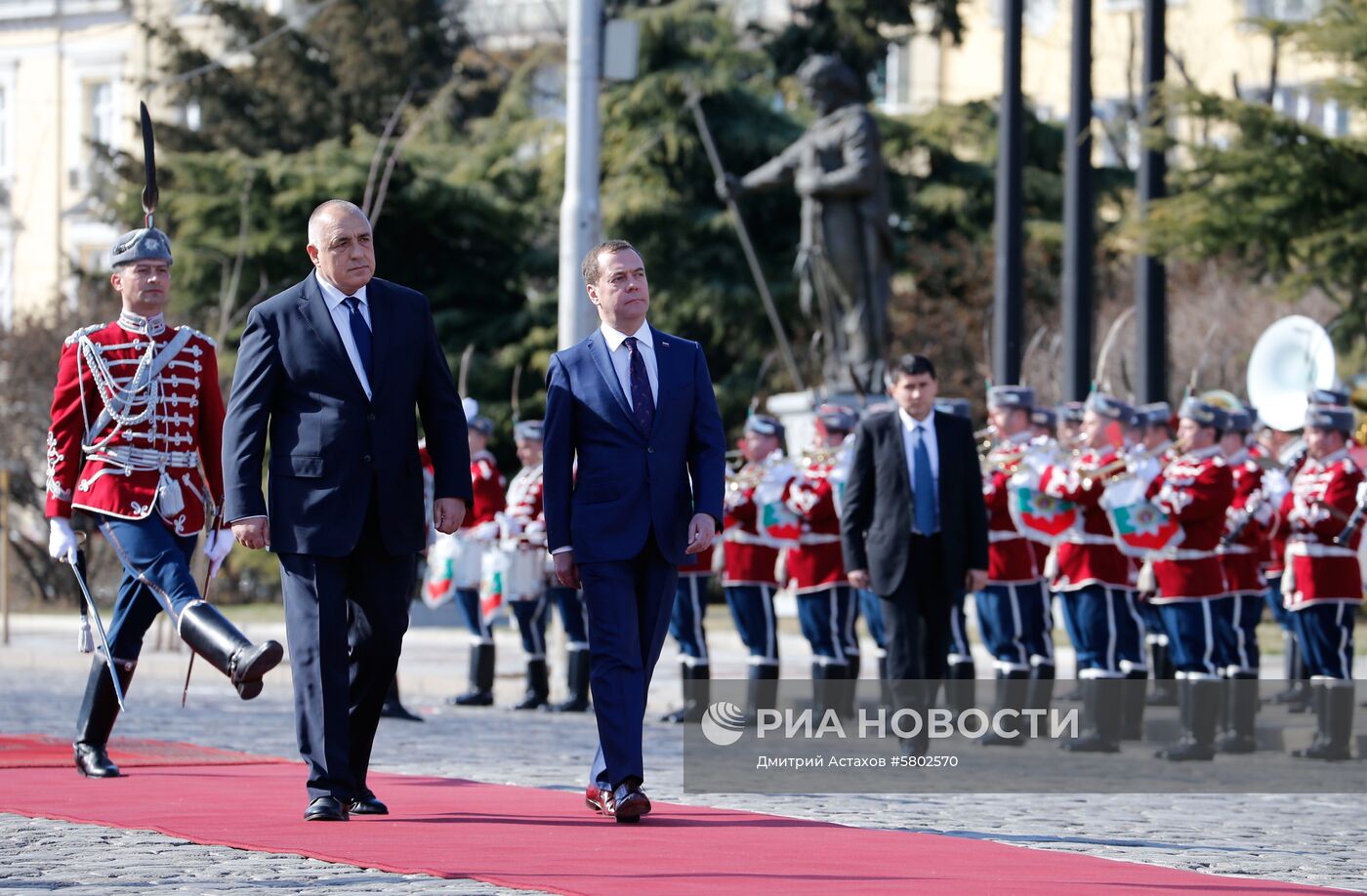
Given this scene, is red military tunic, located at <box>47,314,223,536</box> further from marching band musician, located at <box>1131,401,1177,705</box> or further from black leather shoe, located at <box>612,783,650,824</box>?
marching band musician, located at <box>1131,401,1177,705</box>

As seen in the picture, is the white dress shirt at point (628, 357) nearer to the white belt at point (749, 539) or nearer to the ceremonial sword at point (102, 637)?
the ceremonial sword at point (102, 637)

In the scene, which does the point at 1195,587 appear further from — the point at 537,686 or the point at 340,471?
the point at 340,471

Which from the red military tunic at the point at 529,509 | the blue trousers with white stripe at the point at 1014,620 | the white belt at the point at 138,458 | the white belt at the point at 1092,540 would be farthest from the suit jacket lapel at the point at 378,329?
the red military tunic at the point at 529,509

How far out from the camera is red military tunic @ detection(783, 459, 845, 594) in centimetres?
1500

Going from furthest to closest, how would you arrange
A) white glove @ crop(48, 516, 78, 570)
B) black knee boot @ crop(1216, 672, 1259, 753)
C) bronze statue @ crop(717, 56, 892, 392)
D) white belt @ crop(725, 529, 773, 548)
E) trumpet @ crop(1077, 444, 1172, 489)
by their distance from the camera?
bronze statue @ crop(717, 56, 892, 392) < white belt @ crop(725, 529, 773, 548) < black knee boot @ crop(1216, 672, 1259, 753) < trumpet @ crop(1077, 444, 1172, 489) < white glove @ crop(48, 516, 78, 570)

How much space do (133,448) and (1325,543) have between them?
6408 mm

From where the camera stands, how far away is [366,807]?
339 inches

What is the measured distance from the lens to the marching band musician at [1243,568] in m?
13.7

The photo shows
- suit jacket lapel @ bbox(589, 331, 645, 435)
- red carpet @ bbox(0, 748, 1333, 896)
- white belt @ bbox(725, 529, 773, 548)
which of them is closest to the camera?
red carpet @ bbox(0, 748, 1333, 896)

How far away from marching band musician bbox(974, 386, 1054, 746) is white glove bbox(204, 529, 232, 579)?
213 inches

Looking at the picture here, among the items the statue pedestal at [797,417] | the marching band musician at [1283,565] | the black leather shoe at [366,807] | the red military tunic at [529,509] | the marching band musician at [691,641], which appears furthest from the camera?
the statue pedestal at [797,417]

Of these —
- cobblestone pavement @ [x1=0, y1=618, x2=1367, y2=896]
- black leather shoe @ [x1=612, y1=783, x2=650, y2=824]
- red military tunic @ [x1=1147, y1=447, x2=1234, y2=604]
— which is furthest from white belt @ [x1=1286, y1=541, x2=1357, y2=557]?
black leather shoe @ [x1=612, y1=783, x2=650, y2=824]

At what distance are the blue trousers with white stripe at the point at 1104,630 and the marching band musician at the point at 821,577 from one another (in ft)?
5.25

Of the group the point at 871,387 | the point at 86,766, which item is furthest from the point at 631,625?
the point at 871,387
